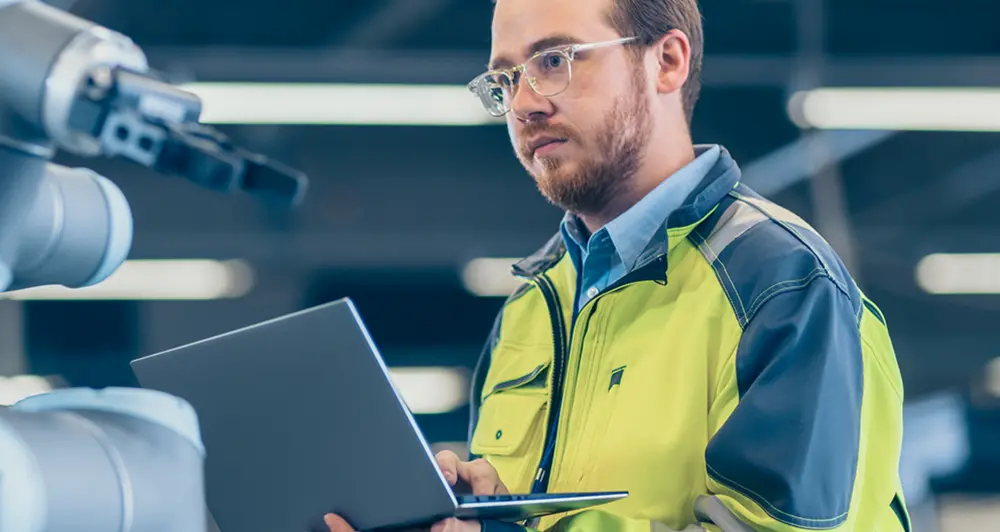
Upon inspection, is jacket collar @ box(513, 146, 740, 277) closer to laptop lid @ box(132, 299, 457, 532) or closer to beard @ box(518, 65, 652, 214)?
beard @ box(518, 65, 652, 214)

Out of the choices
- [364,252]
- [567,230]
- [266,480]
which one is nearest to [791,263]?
[567,230]

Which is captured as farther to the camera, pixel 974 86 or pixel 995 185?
pixel 995 185

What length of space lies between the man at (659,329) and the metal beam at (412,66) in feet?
10.1

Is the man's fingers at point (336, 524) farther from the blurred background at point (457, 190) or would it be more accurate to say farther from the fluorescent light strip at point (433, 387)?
the fluorescent light strip at point (433, 387)

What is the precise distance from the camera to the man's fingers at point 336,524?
1144 millimetres

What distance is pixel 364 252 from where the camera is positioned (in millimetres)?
5820

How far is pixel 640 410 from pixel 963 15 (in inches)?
163

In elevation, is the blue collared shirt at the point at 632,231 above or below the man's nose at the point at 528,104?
below

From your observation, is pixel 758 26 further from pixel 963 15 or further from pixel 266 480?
pixel 266 480

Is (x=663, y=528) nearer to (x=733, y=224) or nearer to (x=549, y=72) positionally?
(x=733, y=224)

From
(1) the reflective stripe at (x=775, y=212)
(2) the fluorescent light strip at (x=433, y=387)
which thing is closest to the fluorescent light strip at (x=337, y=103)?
(2) the fluorescent light strip at (x=433, y=387)

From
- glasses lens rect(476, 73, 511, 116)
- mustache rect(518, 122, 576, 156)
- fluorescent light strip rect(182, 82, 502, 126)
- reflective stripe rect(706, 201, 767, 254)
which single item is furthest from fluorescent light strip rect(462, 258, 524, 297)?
reflective stripe rect(706, 201, 767, 254)

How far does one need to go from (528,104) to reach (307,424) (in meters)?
0.52

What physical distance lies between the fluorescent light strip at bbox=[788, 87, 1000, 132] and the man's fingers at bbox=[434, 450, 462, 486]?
3.80 metres
